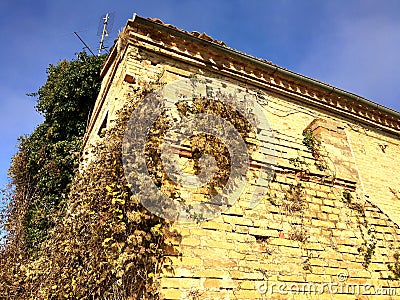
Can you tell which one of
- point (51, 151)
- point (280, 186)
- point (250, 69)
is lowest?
point (280, 186)

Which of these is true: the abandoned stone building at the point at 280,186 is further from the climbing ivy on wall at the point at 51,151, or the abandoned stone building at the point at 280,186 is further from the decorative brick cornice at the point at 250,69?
the climbing ivy on wall at the point at 51,151

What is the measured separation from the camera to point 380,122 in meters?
7.93

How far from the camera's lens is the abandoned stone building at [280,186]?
4.02 metres

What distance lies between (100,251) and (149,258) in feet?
2.02

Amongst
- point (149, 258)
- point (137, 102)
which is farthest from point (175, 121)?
point (149, 258)

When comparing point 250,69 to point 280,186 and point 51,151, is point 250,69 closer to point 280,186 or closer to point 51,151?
point 280,186

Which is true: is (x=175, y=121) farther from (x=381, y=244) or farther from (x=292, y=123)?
(x=381, y=244)

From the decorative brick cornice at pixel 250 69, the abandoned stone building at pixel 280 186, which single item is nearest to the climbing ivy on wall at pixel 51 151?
the abandoned stone building at pixel 280 186

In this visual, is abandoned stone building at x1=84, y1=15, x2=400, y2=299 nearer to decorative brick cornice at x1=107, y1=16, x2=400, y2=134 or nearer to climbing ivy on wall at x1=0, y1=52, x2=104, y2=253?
decorative brick cornice at x1=107, y1=16, x2=400, y2=134

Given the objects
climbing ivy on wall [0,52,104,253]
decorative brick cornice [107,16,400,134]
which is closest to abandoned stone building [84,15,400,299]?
decorative brick cornice [107,16,400,134]

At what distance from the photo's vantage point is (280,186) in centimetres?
510

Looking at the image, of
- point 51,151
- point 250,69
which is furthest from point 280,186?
point 51,151

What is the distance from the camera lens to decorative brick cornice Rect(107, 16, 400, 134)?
220 inches

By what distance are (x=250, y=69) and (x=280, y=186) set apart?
2738 mm
